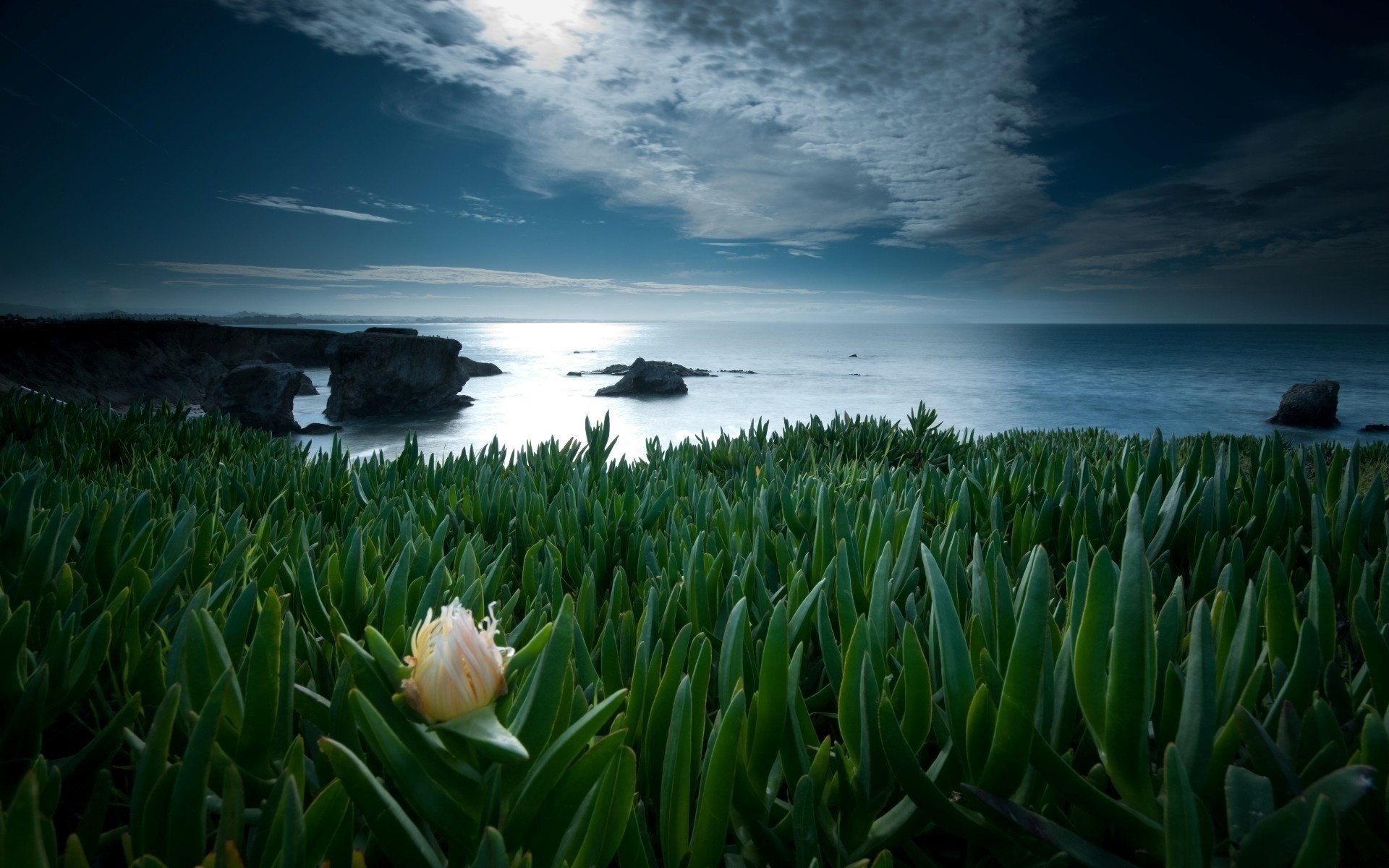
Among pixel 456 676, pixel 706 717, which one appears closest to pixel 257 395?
pixel 706 717

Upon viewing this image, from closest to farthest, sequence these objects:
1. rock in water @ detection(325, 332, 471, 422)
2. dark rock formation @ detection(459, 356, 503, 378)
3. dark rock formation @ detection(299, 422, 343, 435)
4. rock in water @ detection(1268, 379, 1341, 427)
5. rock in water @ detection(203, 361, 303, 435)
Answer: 1. rock in water @ detection(203, 361, 303, 435)
2. dark rock formation @ detection(299, 422, 343, 435)
3. rock in water @ detection(325, 332, 471, 422)
4. rock in water @ detection(1268, 379, 1341, 427)
5. dark rock formation @ detection(459, 356, 503, 378)

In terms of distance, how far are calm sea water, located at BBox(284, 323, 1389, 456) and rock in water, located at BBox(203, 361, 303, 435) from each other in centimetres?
104

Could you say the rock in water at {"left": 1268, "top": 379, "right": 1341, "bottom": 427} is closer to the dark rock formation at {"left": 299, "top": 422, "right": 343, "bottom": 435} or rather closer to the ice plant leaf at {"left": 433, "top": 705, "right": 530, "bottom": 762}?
the dark rock formation at {"left": 299, "top": 422, "right": 343, "bottom": 435}

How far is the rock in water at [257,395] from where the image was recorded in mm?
11820

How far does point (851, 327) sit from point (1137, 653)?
142 meters

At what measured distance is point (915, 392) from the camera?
29016 millimetres

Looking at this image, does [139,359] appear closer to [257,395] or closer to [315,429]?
[257,395]

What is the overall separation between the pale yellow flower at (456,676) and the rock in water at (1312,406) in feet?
85.8

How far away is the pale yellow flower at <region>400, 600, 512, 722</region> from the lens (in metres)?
0.47

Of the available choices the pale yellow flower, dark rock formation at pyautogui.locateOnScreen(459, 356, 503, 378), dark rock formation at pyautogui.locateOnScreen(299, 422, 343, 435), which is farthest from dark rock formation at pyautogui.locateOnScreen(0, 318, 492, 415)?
the pale yellow flower

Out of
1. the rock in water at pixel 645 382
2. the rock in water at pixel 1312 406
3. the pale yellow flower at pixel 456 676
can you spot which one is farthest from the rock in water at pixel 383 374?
the rock in water at pixel 1312 406

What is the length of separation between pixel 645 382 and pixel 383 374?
7.82 meters

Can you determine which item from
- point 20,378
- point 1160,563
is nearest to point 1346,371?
point 1160,563

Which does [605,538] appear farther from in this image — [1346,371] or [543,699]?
[1346,371]
